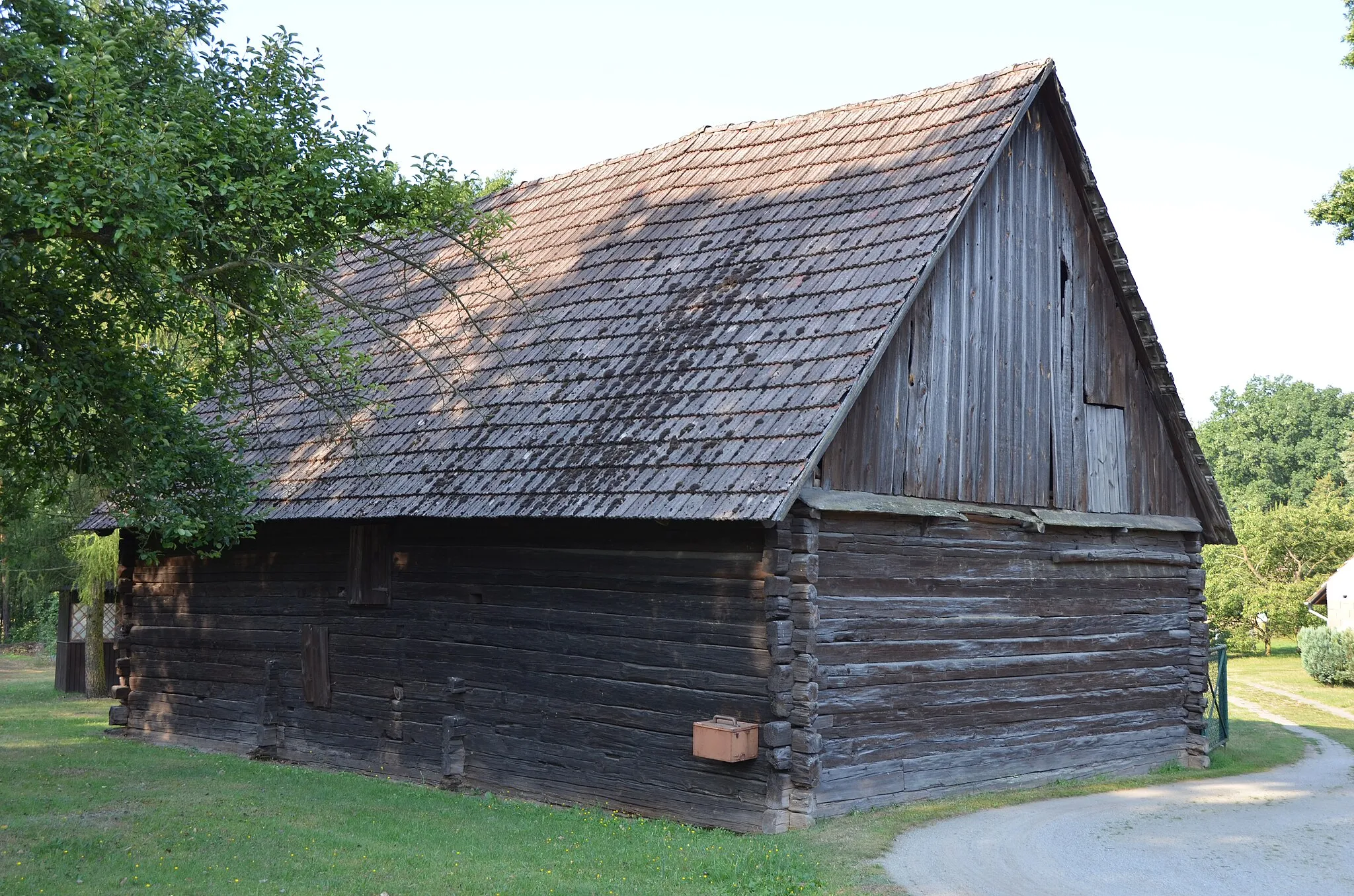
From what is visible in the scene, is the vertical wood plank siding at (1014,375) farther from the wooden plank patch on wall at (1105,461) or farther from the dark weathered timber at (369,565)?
the dark weathered timber at (369,565)

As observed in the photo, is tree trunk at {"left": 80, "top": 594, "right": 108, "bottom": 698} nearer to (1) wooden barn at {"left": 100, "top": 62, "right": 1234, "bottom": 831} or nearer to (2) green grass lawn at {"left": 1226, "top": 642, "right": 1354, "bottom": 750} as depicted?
(1) wooden barn at {"left": 100, "top": 62, "right": 1234, "bottom": 831}

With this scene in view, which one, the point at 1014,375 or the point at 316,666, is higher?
the point at 1014,375

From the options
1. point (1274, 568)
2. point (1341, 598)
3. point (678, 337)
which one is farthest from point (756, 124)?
point (1274, 568)

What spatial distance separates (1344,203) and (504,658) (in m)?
18.1

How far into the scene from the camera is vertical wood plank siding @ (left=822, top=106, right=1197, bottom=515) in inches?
436

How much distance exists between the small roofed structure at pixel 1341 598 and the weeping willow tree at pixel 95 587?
29230mm

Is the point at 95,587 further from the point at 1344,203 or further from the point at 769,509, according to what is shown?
the point at 1344,203

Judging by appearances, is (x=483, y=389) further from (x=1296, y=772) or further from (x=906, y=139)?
(x=1296, y=772)

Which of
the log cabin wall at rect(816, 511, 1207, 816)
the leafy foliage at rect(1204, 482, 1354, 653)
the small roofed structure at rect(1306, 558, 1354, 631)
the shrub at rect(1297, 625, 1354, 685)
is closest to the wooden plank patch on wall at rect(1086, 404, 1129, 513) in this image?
the log cabin wall at rect(816, 511, 1207, 816)

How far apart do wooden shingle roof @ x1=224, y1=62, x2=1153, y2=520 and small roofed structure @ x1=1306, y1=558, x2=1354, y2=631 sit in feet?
85.5

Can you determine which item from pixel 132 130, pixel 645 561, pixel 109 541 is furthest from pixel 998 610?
pixel 109 541

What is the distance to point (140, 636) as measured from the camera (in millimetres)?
16859

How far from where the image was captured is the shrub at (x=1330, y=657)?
91.4 feet

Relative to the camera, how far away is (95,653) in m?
21.9
